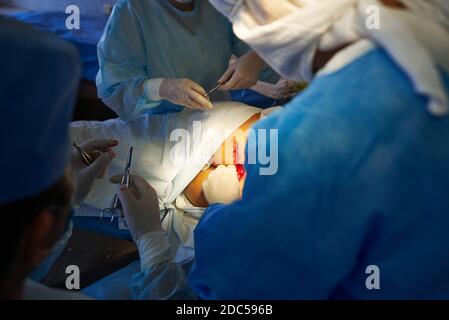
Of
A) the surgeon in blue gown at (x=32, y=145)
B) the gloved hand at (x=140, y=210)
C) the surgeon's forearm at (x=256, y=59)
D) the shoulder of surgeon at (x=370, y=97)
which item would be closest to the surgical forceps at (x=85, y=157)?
the gloved hand at (x=140, y=210)

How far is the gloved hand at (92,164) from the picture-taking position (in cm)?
150

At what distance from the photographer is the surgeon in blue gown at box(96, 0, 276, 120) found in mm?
1660

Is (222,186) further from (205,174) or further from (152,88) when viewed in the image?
(152,88)

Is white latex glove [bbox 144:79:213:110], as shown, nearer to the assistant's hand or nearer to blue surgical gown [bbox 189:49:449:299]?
the assistant's hand

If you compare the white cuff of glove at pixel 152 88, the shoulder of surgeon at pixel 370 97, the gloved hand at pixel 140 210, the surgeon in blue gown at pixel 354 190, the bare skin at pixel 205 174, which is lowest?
the bare skin at pixel 205 174

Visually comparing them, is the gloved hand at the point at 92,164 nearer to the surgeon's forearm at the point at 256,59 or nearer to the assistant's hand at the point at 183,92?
the assistant's hand at the point at 183,92

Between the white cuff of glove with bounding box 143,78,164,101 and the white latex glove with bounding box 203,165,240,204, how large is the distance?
12.0 inches

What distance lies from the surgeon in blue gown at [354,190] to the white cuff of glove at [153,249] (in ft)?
1.10

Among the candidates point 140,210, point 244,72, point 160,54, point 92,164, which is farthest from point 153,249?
point 160,54

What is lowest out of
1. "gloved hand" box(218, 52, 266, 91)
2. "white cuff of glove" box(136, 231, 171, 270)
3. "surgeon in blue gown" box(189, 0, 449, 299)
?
"white cuff of glove" box(136, 231, 171, 270)

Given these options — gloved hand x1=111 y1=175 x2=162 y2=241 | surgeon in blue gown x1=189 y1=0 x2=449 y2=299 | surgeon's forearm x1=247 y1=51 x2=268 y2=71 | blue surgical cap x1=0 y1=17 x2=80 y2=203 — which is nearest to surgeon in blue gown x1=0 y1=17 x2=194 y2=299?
blue surgical cap x1=0 y1=17 x2=80 y2=203

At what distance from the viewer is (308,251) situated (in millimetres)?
894
